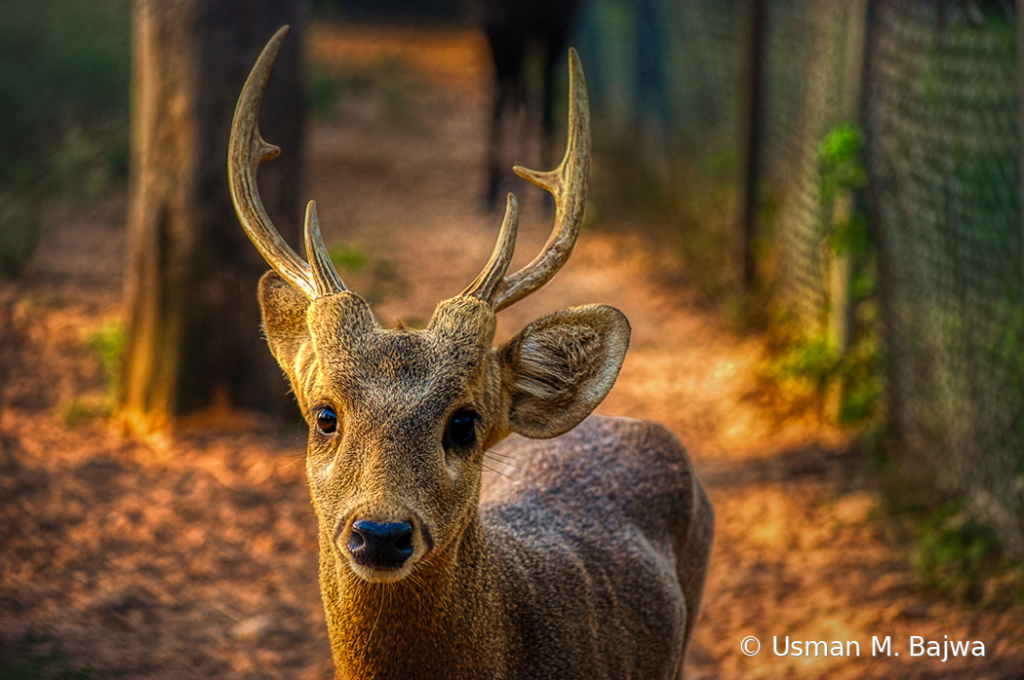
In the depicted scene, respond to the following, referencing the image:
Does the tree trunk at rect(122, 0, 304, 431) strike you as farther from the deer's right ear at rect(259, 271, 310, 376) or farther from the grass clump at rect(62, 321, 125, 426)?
the deer's right ear at rect(259, 271, 310, 376)

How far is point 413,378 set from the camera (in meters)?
2.69

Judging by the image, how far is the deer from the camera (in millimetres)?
2631

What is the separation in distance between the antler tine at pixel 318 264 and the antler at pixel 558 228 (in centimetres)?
36

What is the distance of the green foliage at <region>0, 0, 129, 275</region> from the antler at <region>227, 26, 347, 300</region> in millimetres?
5342

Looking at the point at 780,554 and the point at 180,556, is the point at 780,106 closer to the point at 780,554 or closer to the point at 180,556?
the point at 780,554

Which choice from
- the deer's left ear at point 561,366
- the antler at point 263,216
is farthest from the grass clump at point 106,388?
the deer's left ear at point 561,366

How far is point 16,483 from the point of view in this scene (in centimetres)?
533

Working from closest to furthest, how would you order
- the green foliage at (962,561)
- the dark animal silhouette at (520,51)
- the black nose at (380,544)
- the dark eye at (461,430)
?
the black nose at (380,544) < the dark eye at (461,430) < the green foliage at (962,561) < the dark animal silhouette at (520,51)

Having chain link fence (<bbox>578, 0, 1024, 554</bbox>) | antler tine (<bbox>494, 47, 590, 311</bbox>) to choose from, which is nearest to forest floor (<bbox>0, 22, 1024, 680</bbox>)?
chain link fence (<bbox>578, 0, 1024, 554</bbox>)

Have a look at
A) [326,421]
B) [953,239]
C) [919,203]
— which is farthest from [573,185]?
[919,203]

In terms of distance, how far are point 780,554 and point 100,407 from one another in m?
3.79

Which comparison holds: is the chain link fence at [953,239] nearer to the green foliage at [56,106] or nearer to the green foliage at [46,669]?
the green foliage at [46,669]

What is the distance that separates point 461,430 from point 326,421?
0.33 meters

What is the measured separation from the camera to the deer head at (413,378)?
8.40 feet
